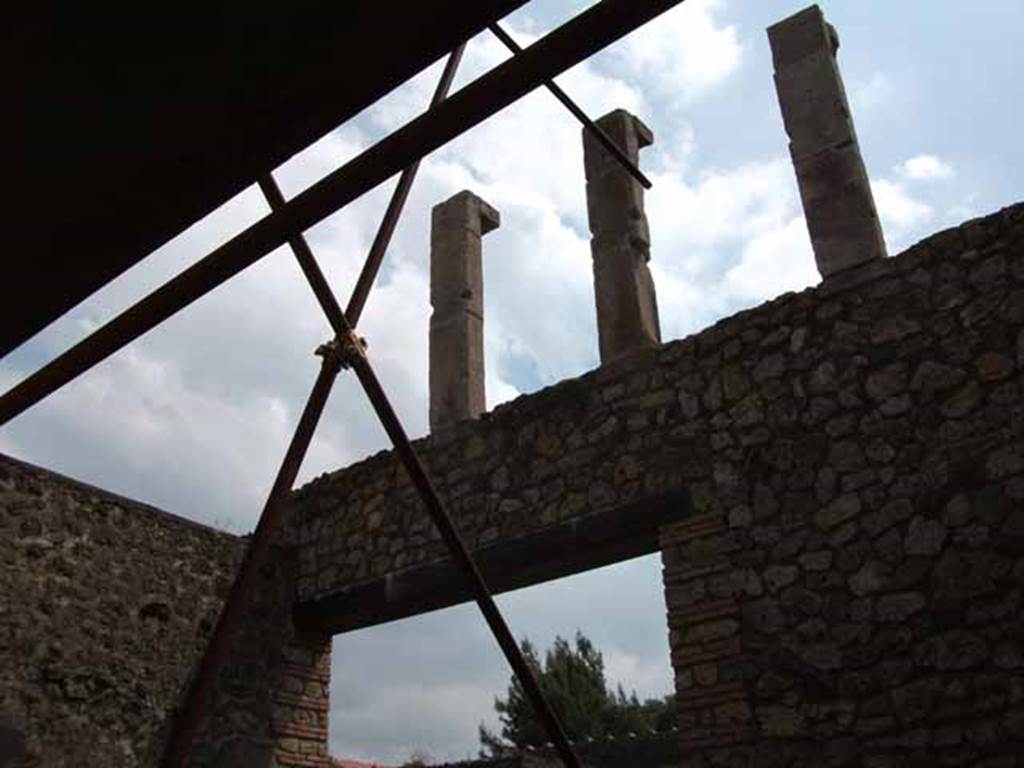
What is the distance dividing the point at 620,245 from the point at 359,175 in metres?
5.34

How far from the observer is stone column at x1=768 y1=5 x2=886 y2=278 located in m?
5.55

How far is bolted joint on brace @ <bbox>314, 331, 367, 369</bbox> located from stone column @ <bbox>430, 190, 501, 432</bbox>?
14.3 feet

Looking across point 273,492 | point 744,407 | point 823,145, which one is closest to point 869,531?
point 744,407

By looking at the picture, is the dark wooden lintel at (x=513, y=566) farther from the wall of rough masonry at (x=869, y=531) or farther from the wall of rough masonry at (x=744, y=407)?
the wall of rough masonry at (x=869, y=531)

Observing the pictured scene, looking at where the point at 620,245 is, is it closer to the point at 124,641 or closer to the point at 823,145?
the point at 823,145

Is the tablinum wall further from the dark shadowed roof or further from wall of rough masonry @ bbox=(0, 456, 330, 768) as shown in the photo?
the dark shadowed roof

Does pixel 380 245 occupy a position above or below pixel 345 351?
above

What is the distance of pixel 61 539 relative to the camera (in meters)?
5.96

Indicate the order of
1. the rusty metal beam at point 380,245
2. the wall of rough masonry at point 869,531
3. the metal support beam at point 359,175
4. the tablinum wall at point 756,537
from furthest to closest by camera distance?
the tablinum wall at point 756,537, the wall of rough masonry at point 869,531, the rusty metal beam at point 380,245, the metal support beam at point 359,175

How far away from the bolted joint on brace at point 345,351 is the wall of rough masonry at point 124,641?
3.99 meters

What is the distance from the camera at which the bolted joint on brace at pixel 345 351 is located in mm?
2555

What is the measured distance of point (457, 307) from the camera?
292 inches

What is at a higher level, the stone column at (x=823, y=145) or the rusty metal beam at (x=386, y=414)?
the stone column at (x=823, y=145)

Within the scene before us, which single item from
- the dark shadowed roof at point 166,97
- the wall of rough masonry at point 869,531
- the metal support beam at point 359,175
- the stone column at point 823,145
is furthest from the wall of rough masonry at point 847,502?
the dark shadowed roof at point 166,97
